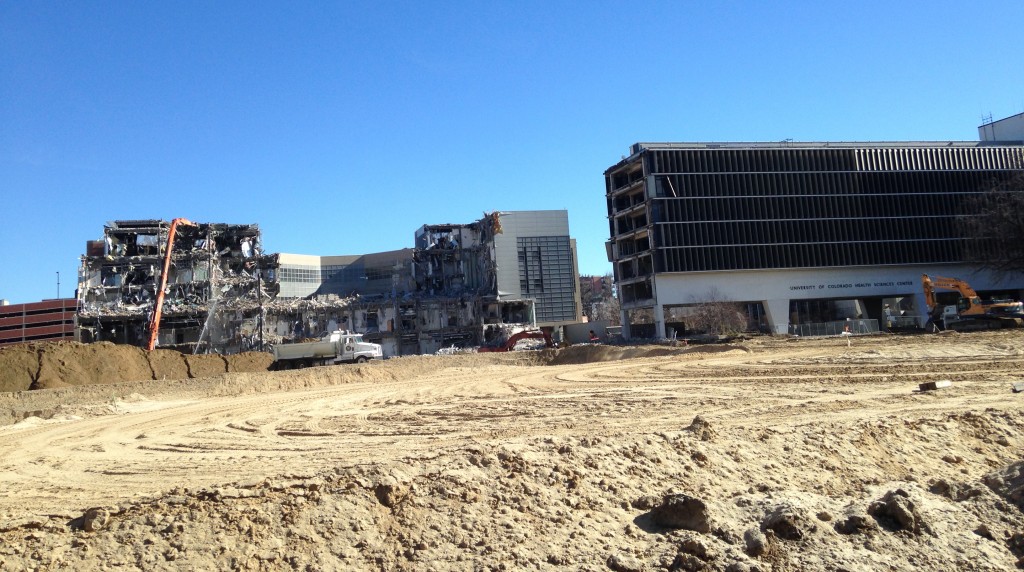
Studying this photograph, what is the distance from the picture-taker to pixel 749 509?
24.2 feet

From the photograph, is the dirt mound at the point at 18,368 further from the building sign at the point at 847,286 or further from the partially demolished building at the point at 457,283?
the building sign at the point at 847,286

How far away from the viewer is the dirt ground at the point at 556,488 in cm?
635

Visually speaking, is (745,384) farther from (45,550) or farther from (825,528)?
(45,550)

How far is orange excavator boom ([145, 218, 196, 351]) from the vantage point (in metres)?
49.8

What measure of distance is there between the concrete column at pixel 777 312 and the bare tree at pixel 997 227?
17.9m

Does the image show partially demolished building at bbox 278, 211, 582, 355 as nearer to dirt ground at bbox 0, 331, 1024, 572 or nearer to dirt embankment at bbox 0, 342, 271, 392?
dirt embankment at bbox 0, 342, 271, 392

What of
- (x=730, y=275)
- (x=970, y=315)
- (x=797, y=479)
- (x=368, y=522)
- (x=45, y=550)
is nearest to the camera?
(x=45, y=550)

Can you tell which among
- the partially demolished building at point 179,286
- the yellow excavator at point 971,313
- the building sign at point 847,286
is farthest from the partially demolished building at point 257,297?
the yellow excavator at point 971,313

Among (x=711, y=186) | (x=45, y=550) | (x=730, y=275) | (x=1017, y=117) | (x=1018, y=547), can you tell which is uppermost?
(x=1017, y=117)

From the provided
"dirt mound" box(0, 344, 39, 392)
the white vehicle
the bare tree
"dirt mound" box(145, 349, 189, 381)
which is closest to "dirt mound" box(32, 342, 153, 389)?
"dirt mound" box(0, 344, 39, 392)

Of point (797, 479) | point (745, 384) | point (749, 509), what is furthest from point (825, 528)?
point (745, 384)

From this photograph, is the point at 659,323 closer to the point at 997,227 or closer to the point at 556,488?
the point at 997,227

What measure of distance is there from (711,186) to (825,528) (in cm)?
5772

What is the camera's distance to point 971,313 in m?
41.1
